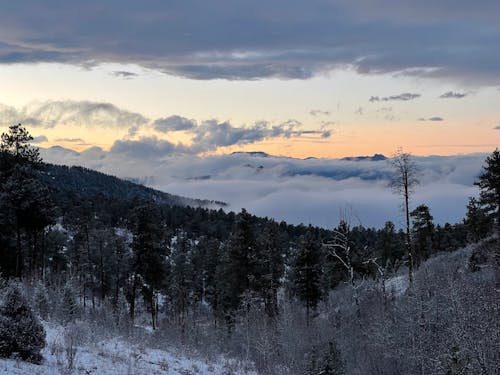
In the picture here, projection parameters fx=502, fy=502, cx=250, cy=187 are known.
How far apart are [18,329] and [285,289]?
81.6 feet

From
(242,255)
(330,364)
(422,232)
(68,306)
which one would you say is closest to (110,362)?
(330,364)

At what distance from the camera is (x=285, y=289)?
115ft

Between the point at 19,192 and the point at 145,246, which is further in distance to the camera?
the point at 145,246

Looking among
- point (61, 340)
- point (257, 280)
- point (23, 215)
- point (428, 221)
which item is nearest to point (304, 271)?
point (257, 280)

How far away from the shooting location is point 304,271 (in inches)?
1769

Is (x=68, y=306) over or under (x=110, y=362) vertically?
over

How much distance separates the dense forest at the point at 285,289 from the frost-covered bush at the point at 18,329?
29mm

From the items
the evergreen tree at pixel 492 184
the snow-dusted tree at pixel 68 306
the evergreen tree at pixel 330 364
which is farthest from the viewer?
the evergreen tree at pixel 492 184

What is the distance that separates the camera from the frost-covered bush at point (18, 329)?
11.5 meters

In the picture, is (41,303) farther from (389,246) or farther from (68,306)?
(389,246)

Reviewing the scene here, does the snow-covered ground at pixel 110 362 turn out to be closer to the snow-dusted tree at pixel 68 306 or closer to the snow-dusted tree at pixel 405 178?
the snow-dusted tree at pixel 68 306

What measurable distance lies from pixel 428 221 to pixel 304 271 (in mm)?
27537

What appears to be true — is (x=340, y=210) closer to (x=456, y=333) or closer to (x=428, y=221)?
(x=456, y=333)

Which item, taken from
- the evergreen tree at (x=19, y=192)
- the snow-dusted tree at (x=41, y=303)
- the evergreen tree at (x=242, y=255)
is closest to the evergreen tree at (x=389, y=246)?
the evergreen tree at (x=242, y=255)
